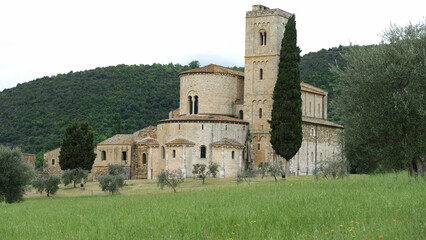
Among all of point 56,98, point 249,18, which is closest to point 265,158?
point 249,18

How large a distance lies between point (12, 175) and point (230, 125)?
65.7 feet

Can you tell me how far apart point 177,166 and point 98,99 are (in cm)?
3623

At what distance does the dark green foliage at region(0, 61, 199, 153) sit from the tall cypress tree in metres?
34.2

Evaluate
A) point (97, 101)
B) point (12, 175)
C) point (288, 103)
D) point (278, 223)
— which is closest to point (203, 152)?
point (288, 103)

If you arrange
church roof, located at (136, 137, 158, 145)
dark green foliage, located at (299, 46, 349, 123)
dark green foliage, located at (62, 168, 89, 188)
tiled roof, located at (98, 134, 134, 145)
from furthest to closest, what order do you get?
dark green foliage, located at (299, 46, 349, 123) → tiled roof, located at (98, 134, 134, 145) → church roof, located at (136, 137, 158, 145) → dark green foliage, located at (62, 168, 89, 188)

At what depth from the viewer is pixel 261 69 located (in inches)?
1864

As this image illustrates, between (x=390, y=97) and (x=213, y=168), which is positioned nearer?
(x=390, y=97)

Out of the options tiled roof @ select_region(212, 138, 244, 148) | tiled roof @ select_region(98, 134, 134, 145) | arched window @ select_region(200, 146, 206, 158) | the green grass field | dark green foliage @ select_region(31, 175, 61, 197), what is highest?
tiled roof @ select_region(98, 134, 134, 145)

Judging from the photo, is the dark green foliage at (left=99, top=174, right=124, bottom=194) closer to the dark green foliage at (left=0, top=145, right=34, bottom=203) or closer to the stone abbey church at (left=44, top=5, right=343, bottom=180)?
the dark green foliage at (left=0, top=145, right=34, bottom=203)

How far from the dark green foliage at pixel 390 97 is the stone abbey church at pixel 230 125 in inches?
994

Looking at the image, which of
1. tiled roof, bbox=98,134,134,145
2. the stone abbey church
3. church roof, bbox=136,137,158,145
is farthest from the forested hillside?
the stone abbey church

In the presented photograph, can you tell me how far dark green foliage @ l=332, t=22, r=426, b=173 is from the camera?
1800 cm

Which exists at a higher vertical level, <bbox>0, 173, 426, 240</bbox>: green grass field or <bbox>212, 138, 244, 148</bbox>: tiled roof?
<bbox>212, 138, 244, 148</bbox>: tiled roof

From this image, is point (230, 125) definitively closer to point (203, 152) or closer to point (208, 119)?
point (208, 119)
